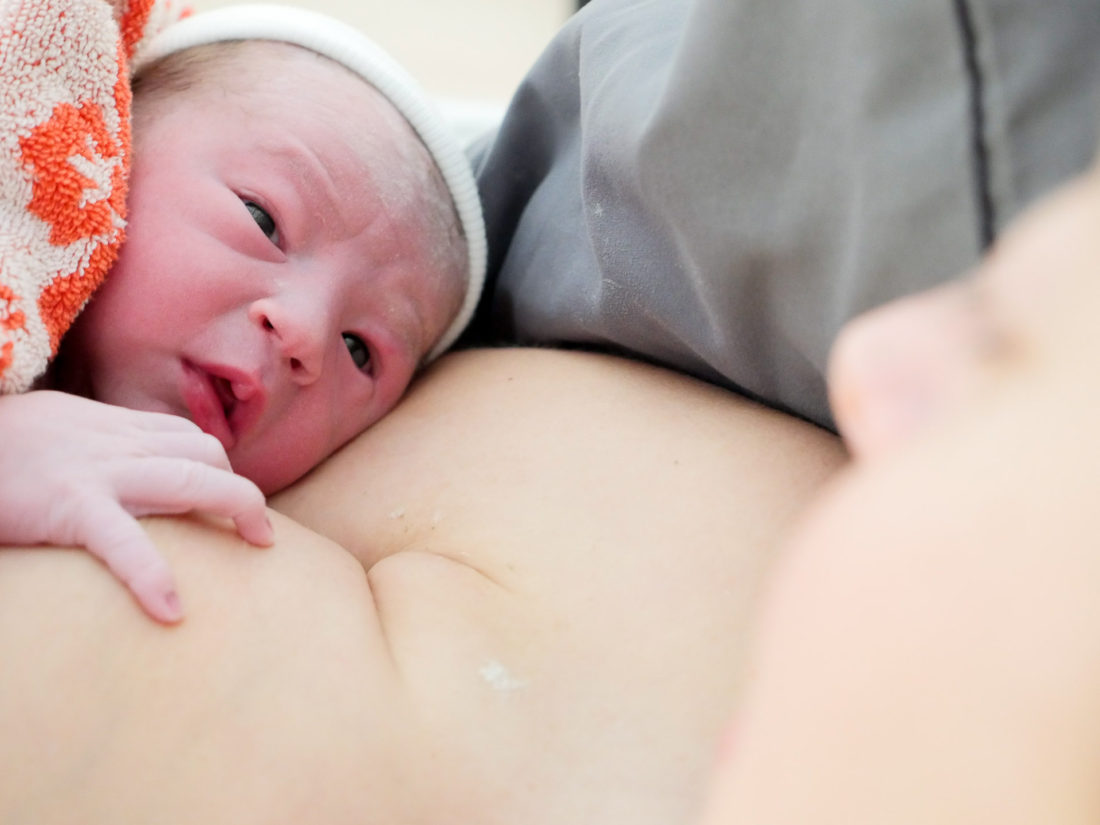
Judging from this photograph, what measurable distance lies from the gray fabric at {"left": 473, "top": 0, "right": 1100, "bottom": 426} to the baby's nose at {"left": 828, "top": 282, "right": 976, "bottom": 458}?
155 millimetres

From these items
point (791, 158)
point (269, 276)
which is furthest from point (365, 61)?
point (791, 158)

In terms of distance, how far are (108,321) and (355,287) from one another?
0.71 feet

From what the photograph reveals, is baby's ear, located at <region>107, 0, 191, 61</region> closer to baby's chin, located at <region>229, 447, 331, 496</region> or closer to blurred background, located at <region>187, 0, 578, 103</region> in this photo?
baby's chin, located at <region>229, 447, 331, 496</region>

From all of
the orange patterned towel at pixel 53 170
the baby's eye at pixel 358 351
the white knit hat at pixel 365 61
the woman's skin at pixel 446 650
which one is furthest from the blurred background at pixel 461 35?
the woman's skin at pixel 446 650

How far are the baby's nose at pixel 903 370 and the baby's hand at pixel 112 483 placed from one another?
371 millimetres

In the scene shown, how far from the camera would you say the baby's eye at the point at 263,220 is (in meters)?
0.84

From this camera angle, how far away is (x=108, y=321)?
0.76 meters

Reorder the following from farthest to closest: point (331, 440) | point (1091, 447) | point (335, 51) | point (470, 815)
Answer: point (335, 51) < point (331, 440) < point (470, 815) < point (1091, 447)

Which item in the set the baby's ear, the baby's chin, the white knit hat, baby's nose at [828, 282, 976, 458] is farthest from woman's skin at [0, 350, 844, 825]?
the baby's ear

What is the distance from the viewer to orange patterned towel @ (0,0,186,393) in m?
0.68

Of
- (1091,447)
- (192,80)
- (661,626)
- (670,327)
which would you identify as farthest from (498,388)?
(1091,447)

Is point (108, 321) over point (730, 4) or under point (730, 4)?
under

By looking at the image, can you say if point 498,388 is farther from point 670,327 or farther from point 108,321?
point 108,321

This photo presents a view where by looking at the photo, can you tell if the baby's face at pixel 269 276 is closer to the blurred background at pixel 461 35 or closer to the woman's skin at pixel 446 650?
the woman's skin at pixel 446 650
